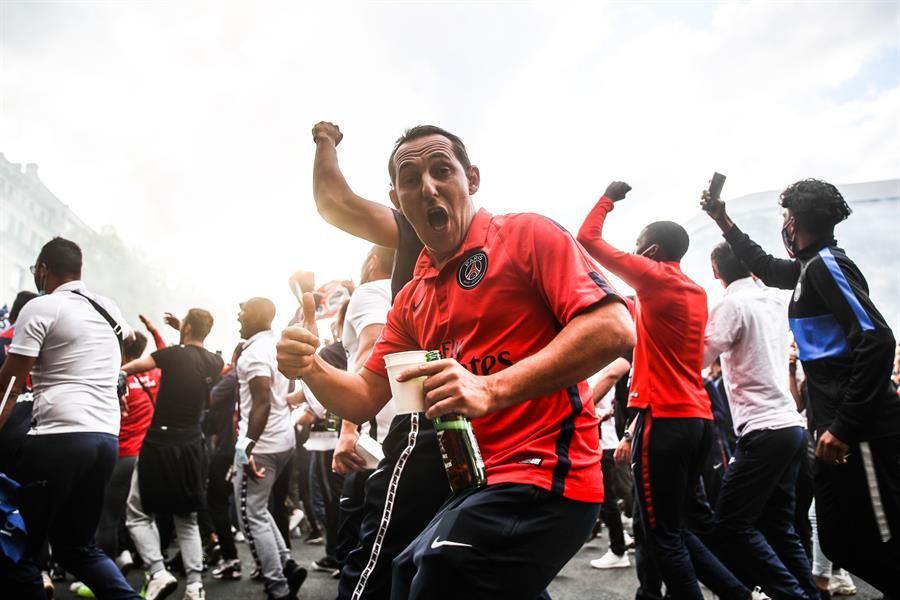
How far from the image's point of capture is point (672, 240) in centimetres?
388

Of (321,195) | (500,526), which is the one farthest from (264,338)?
(500,526)

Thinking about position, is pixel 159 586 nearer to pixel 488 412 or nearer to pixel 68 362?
pixel 68 362

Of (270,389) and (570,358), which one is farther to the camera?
(270,389)

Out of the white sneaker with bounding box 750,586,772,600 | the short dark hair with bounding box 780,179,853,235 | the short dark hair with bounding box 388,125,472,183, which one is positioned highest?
the short dark hair with bounding box 388,125,472,183

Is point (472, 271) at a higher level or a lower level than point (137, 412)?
higher

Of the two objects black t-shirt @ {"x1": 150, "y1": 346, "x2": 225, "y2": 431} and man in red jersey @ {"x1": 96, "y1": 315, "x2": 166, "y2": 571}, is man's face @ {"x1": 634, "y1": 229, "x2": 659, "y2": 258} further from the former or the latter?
man in red jersey @ {"x1": 96, "y1": 315, "x2": 166, "y2": 571}

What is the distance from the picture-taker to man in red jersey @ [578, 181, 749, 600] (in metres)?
3.35

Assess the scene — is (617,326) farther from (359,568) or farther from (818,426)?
(818,426)

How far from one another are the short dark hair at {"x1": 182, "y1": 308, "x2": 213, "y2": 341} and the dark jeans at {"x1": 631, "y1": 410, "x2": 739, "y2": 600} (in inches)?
166

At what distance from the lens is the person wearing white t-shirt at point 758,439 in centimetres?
348

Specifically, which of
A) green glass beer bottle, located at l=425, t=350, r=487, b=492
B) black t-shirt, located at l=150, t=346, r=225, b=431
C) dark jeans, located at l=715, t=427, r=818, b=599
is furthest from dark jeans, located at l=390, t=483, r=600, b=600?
black t-shirt, located at l=150, t=346, r=225, b=431

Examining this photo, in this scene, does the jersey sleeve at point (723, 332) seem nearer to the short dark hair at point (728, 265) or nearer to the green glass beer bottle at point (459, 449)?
the short dark hair at point (728, 265)

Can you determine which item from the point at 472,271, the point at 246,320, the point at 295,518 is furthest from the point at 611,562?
the point at 295,518

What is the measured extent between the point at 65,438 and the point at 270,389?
1.66 m
